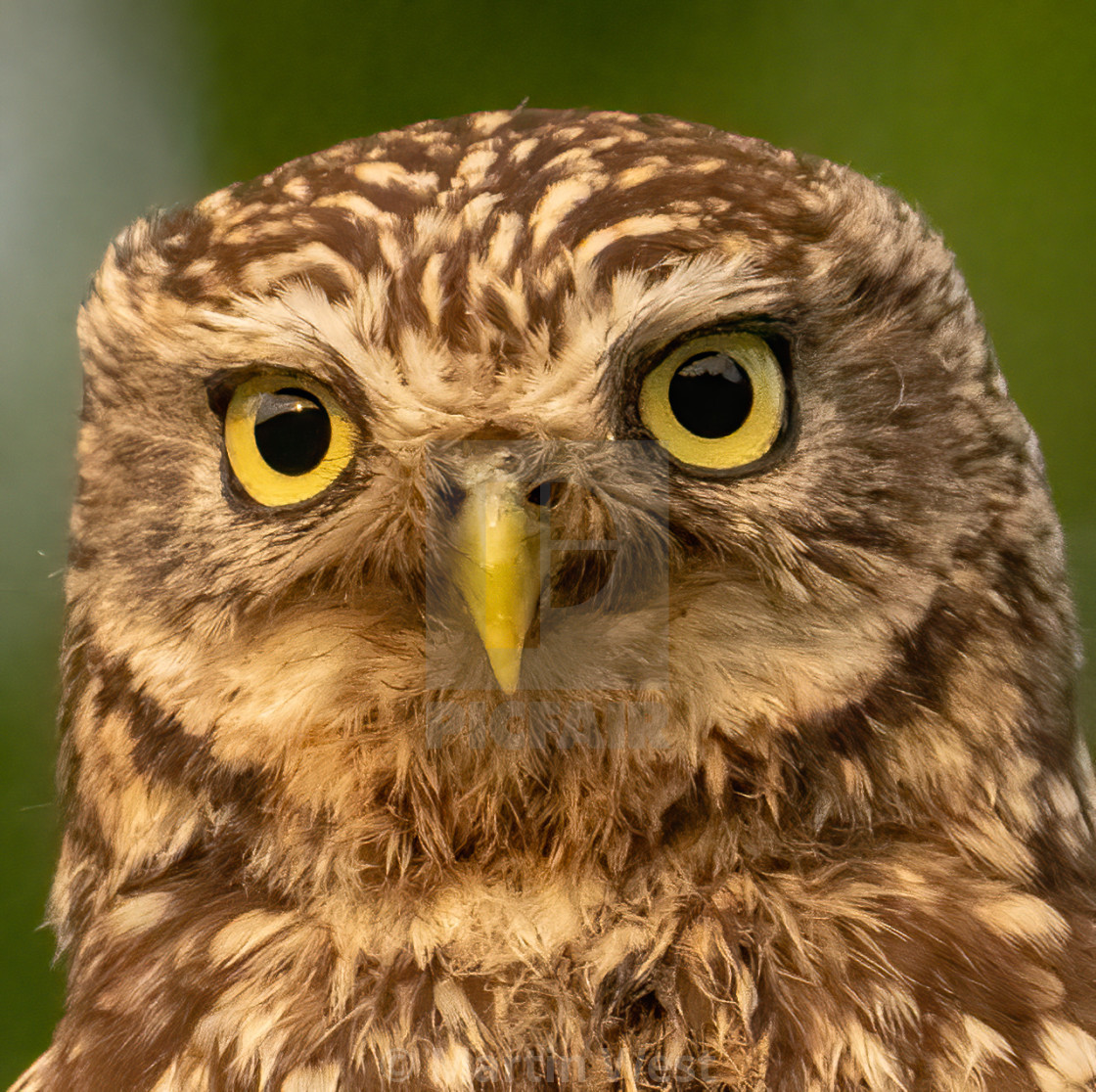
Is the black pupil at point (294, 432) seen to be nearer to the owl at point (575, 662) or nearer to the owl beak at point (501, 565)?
the owl at point (575, 662)

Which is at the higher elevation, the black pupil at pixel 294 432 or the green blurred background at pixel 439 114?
the green blurred background at pixel 439 114

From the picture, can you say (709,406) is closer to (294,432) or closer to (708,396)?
(708,396)

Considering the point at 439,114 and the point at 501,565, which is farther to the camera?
the point at 439,114

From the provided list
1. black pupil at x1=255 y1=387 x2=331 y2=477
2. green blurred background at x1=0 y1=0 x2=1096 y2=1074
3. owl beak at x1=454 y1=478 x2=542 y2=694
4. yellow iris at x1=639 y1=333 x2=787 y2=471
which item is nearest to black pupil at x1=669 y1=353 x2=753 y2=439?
yellow iris at x1=639 y1=333 x2=787 y2=471

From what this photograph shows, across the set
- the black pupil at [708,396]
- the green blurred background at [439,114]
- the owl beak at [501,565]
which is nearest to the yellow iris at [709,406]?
the black pupil at [708,396]

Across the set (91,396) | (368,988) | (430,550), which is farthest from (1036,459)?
(91,396)

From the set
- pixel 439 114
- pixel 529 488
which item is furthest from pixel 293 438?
pixel 439 114

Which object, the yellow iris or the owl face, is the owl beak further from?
the yellow iris
